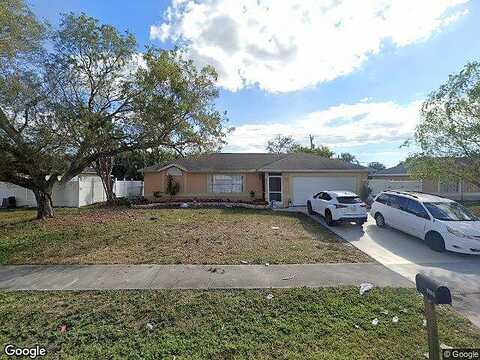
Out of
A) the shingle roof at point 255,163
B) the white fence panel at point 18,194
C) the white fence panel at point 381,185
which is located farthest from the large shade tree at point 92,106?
the white fence panel at point 381,185

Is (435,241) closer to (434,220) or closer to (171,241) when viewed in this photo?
(434,220)

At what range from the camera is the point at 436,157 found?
14453 mm

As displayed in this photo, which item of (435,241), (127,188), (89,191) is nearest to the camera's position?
(435,241)

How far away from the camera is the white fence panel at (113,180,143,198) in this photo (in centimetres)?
2911

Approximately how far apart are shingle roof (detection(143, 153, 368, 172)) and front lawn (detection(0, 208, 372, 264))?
20.4 feet

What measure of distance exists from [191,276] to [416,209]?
335 inches

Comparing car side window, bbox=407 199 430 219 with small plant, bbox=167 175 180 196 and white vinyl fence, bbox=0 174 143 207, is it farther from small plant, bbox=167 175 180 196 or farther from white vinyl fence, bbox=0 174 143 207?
white vinyl fence, bbox=0 174 143 207

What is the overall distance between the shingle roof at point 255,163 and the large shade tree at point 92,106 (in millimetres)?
5624

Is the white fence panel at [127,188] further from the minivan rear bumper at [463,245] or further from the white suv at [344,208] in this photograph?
the minivan rear bumper at [463,245]

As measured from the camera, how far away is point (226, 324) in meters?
4.71

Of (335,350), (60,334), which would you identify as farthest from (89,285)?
(335,350)

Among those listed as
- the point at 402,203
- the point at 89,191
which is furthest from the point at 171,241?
the point at 89,191

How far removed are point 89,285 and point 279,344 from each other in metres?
4.22

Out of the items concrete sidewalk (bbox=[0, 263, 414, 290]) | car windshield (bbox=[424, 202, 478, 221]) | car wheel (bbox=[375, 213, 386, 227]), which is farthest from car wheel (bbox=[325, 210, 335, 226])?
concrete sidewalk (bbox=[0, 263, 414, 290])
